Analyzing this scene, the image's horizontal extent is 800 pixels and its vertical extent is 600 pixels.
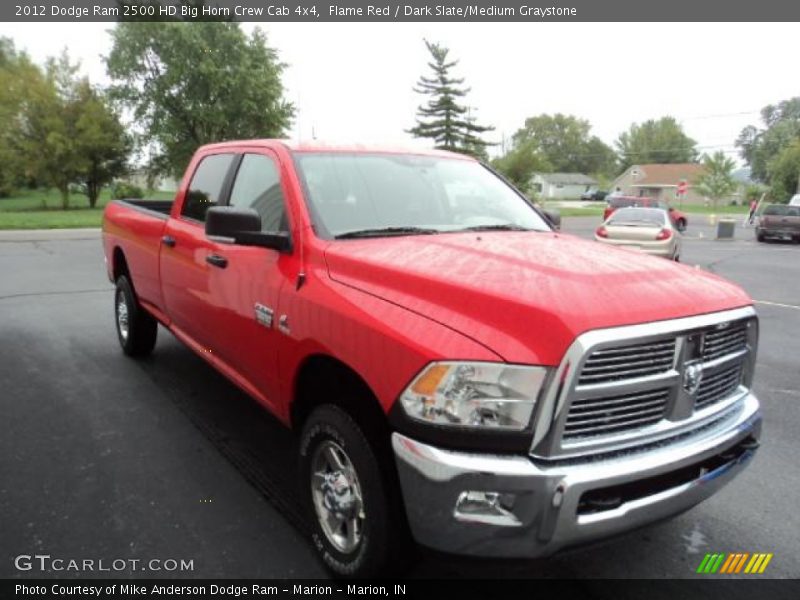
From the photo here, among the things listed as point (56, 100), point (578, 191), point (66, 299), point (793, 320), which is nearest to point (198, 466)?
point (66, 299)

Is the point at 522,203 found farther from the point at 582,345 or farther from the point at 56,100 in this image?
the point at 56,100

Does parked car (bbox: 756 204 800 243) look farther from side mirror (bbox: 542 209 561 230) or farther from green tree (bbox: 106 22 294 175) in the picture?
green tree (bbox: 106 22 294 175)

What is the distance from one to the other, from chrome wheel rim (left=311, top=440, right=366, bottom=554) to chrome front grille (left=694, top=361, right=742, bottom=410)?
1361 mm

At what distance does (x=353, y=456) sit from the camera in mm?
2336

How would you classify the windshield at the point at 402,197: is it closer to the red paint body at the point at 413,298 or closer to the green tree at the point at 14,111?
the red paint body at the point at 413,298

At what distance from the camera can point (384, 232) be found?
3.05 metres

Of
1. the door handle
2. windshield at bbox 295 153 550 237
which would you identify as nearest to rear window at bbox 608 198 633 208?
windshield at bbox 295 153 550 237

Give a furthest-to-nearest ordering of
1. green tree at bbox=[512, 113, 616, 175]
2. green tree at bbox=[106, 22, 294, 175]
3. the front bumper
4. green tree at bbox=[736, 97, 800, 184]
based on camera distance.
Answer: green tree at bbox=[512, 113, 616, 175] → green tree at bbox=[736, 97, 800, 184] → green tree at bbox=[106, 22, 294, 175] → the front bumper

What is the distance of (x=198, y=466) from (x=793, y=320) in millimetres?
7863

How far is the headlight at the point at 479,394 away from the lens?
6.45 ft

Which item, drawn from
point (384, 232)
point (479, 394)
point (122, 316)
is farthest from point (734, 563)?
point (122, 316)

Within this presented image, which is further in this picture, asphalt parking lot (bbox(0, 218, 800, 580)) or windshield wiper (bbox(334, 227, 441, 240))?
windshield wiper (bbox(334, 227, 441, 240))

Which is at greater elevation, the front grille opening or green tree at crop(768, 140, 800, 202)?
green tree at crop(768, 140, 800, 202)

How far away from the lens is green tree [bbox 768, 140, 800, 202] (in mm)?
54750
